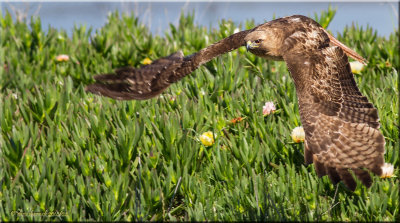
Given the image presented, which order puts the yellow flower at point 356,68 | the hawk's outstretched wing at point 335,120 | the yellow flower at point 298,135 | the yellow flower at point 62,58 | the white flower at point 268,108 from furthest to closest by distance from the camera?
1. the yellow flower at point 62,58
2. the yellow flower at point 356,68
3. the white flower at point 268,108
4. the yellow flower at point 298,135
5. the hawk's outstretched wing at point 335,120

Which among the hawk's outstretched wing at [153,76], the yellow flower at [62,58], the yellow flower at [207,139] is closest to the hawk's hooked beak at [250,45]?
the hawk's outstretched wing at [153,76]

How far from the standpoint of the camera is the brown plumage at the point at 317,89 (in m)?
2.83

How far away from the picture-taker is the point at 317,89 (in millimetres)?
3061

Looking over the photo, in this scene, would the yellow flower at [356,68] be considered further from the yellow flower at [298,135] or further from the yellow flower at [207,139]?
the yellow flower at [207,139]

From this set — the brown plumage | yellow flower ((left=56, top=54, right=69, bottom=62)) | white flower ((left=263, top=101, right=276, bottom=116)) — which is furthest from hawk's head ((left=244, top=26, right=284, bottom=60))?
yellow flower ((left=56, top=54, right=69, bottom=62))

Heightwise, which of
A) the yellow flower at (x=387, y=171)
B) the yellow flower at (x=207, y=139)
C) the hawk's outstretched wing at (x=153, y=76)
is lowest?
the yellow flower at (x=387, y=171)

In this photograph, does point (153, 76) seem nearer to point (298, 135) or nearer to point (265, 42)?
point (265, 42)

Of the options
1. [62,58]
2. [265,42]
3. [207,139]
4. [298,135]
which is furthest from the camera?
[62,58]

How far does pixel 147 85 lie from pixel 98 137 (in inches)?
20.8

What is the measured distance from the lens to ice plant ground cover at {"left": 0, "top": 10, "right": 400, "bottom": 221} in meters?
2.84

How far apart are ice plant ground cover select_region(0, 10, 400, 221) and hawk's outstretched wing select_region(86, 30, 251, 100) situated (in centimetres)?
17

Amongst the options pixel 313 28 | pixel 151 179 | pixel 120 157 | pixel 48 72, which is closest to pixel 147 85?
pixel 120 157

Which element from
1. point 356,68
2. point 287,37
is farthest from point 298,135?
point 356,68

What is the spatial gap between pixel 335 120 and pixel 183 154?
1.00 meters
